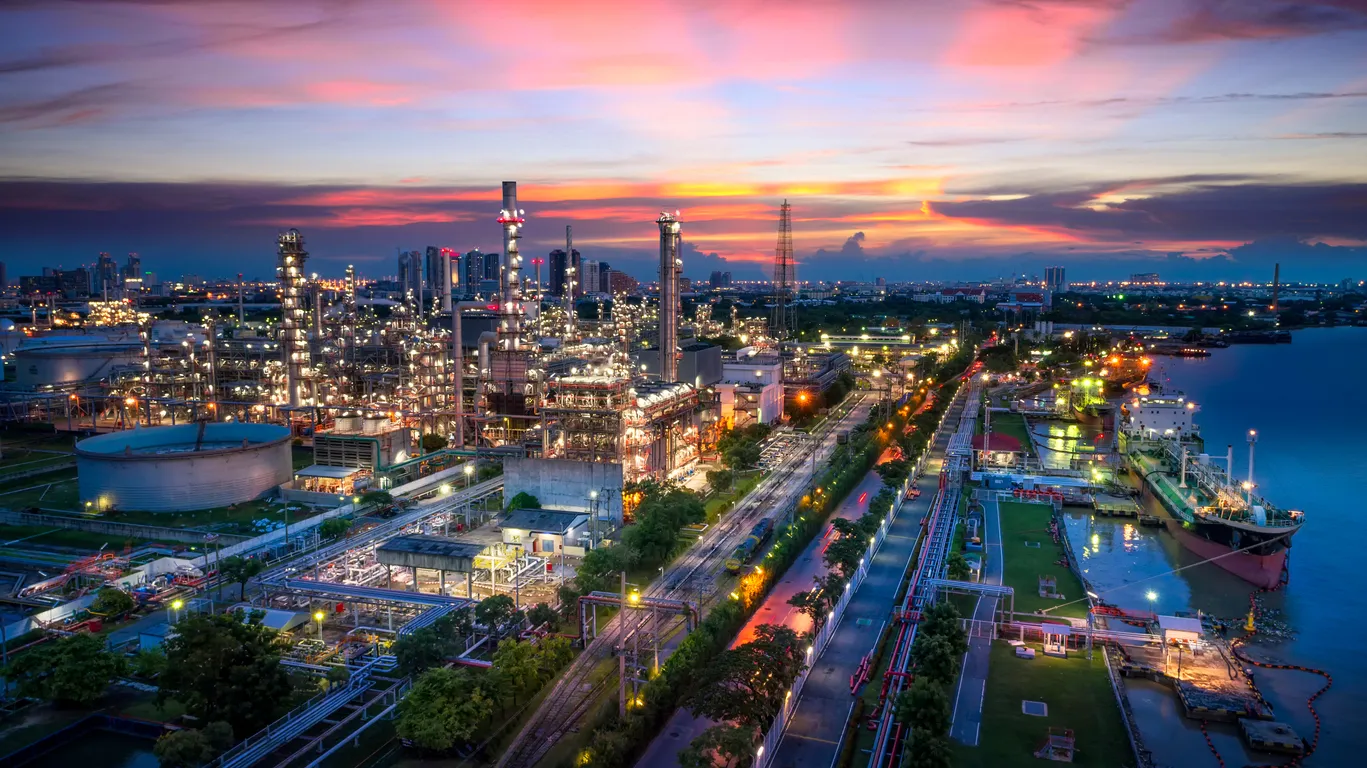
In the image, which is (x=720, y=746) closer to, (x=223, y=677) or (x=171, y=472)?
(x=223, y=677)

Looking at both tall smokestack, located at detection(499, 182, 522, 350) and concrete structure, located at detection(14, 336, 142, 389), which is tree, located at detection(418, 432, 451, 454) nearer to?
tall smokestack, located at detection(499, 182, 522, 350)

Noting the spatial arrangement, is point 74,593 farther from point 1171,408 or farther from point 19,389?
point 1171,408

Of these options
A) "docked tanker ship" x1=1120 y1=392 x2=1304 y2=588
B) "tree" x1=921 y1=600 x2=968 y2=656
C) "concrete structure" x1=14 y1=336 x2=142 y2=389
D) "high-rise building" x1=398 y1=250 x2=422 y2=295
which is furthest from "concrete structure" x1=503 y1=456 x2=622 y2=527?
"high-rise building" x1=398 y1=250 x2=422 y2=295

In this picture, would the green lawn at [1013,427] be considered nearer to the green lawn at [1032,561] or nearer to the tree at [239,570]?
the green lawn at [1032,561]

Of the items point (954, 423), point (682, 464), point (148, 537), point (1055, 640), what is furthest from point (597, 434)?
point (954, 423)

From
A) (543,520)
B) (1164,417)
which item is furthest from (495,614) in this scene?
(1164,417)
